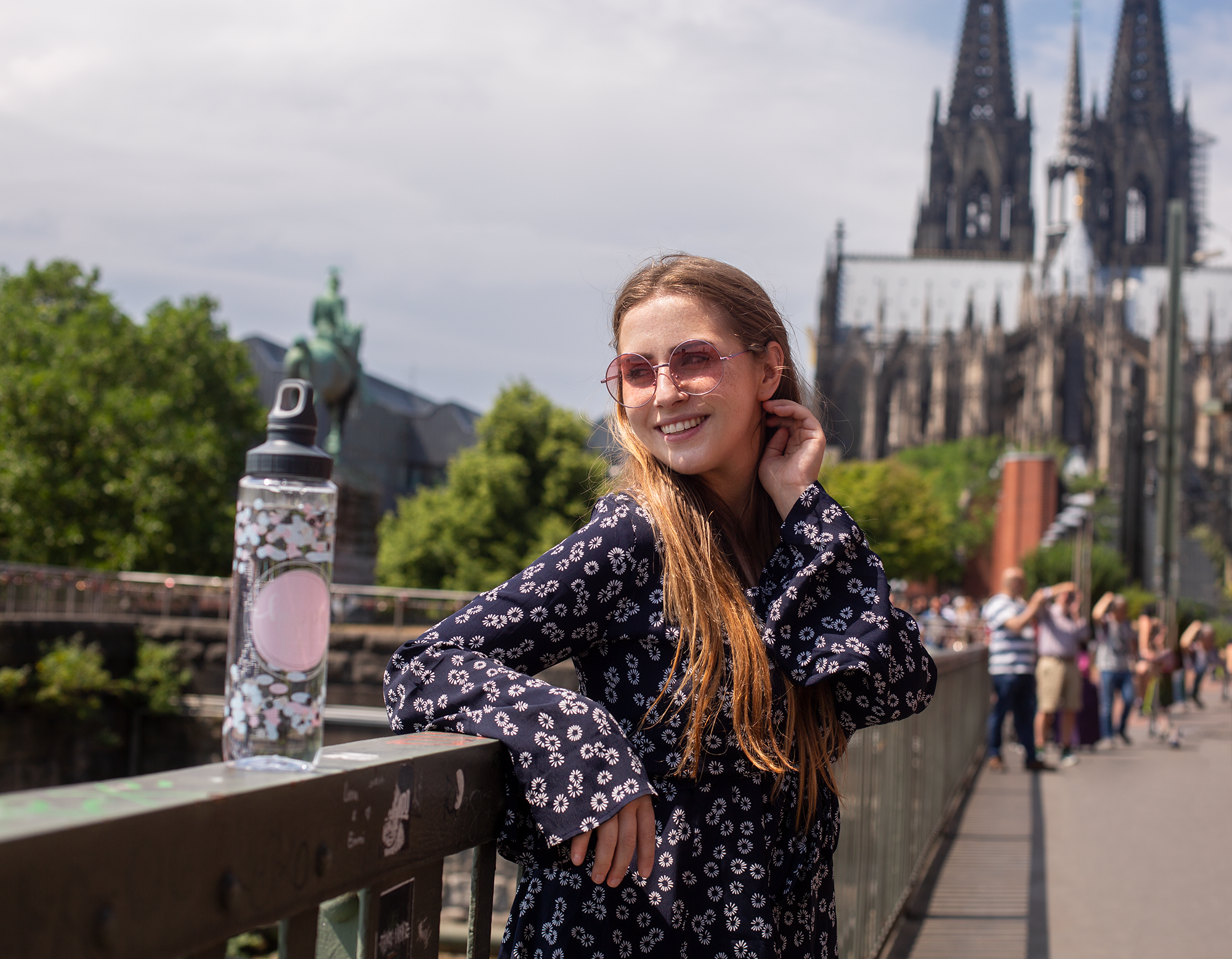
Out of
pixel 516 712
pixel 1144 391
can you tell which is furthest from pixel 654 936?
pixel 1144 391

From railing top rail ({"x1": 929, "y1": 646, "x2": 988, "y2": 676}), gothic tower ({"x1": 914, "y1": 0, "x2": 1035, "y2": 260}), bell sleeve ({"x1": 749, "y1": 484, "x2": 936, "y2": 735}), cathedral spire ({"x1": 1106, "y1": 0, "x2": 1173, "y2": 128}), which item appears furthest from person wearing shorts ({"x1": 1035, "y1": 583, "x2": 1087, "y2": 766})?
cathedral spire ({"x1": 1106, "y1": 0, "x2": 1173, "y2": 128})

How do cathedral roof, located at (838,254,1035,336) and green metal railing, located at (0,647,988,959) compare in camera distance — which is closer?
green metal railing, located at (0,647,988,959)

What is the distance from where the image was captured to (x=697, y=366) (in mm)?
1957

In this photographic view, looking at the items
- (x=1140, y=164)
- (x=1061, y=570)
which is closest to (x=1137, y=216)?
(x=1140, y=164)

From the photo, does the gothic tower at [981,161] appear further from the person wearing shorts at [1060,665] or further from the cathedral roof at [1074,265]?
the person wearing shorts at [1060,665]

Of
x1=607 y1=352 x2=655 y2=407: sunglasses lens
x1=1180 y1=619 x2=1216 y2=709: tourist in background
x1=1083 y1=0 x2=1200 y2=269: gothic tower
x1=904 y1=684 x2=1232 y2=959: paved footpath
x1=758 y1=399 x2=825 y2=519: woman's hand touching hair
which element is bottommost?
x1=904 y1=684 x2=1232 y2=959: paved footpath

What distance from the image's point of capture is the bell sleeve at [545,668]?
1548 millimetres

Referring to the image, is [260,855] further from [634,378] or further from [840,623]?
[634,378]

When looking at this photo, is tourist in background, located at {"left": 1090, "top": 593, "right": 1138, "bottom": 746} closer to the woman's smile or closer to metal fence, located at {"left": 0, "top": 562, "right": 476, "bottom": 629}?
metal fence, located at {"left": 0, "top": 562, "right": 476, "bottom": 629}

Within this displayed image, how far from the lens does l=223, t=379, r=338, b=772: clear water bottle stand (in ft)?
4.23

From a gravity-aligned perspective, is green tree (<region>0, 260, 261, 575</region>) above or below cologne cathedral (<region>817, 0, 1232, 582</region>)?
below

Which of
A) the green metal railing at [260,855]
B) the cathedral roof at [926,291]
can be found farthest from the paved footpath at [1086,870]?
the cathedral roof at [926,291]

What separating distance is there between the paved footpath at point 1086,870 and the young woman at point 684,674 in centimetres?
343

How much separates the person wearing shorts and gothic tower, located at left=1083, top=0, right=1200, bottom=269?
86459mm
